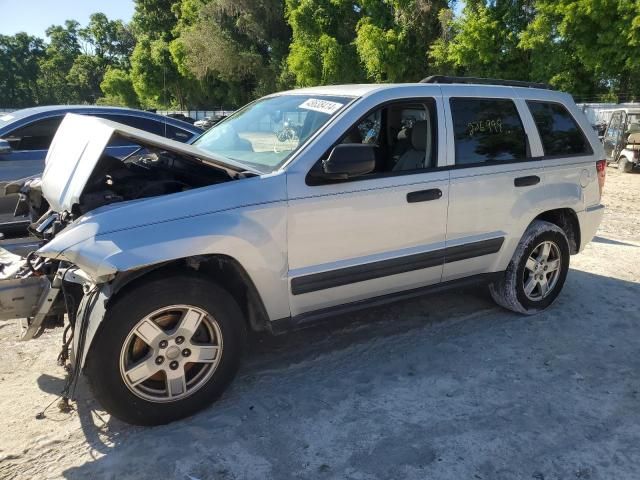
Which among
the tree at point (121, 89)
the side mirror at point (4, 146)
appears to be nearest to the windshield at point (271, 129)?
the side mirror at point (4, 146)

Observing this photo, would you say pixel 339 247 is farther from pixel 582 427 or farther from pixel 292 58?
pixel 292 58

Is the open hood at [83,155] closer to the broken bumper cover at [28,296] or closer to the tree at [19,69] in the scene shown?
the broken bumper cover at [28,296]

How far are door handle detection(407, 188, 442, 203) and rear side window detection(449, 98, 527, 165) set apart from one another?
334mm

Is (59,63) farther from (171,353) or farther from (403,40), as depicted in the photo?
(171,353)

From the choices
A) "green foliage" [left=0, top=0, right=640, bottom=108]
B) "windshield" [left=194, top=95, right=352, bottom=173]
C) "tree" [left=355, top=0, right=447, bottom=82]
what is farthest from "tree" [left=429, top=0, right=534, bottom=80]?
"windshield" [left=194, top=95, right=352, bottom=173]

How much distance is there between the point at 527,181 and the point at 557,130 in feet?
2.27

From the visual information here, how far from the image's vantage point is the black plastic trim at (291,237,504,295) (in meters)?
3.34

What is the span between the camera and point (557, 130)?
457cm

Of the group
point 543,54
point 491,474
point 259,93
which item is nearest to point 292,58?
point 259,93

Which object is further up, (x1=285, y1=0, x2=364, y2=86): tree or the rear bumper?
(x1=285, y1=0, x2=364, y2=86): tree

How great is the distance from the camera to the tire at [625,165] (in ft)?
51.0

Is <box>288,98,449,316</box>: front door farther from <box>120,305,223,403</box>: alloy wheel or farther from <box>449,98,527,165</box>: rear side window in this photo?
<box>120,305,223,403</box>: alloy wheel

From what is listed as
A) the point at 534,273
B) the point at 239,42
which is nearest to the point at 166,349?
the point at 534,273

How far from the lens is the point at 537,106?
14.8 ft
